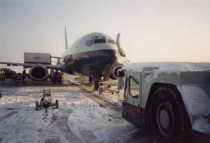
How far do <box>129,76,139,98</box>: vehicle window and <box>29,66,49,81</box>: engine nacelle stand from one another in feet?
41.3

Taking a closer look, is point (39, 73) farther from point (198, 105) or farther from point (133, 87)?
point (198, 105)

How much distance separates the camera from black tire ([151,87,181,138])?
3.09m

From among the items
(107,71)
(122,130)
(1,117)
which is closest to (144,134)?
(122,130)

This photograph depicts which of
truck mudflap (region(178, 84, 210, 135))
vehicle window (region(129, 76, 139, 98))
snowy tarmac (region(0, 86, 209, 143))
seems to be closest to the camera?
truck mudflap (region(178, 84, 210, 135))

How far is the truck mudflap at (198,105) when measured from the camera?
2.64 metres

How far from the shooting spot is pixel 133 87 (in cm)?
439

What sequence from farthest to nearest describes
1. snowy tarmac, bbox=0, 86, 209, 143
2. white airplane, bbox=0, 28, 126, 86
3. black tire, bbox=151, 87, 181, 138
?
white airplane, bbox=0, 28, 126, 86
snowy tarmac, bbox=0, 86, 209, 143
black tire, bbox=151, 87, 181, 138

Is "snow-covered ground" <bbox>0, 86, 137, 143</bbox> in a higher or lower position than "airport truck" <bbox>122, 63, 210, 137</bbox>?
lower

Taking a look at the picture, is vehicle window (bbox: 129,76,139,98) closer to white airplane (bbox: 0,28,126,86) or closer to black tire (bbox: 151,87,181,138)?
black tire (bbox: 151,87,181,138)

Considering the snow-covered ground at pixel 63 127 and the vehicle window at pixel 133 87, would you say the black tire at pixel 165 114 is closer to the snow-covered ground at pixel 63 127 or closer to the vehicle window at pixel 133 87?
the vehicle window at pixel 133 87

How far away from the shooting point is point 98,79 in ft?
47.7

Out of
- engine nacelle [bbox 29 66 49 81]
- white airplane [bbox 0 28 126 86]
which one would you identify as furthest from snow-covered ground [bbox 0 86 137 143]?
engine nacelle [bbox 29 66 49 81]

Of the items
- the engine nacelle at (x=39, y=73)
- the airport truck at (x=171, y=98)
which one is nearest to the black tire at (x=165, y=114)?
the airport truck at (x=171, y=98)

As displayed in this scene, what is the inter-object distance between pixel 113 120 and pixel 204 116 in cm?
318
